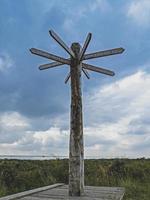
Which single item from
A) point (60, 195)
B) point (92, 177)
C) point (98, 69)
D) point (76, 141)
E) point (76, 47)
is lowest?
point (60, 195)

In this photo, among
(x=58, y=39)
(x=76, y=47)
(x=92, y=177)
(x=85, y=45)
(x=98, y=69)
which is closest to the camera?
(x=58, y=39)

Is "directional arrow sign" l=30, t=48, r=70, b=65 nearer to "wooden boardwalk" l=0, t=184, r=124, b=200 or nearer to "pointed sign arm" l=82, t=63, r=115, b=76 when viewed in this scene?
"pointed sign arm" l=82, t=63, r=115, b=76

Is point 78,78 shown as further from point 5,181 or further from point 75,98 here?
point 5,181

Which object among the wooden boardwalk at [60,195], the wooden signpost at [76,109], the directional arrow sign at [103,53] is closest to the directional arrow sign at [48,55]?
the wooden signpost at [76,109]

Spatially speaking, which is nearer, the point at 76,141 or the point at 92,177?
the point at 76,141

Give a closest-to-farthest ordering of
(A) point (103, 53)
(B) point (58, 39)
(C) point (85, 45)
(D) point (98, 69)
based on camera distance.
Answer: (B) point (58, 39), (C) point (85, 45), (A) point (103, 53), (D) point (98, 69)

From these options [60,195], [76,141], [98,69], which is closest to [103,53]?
[98,69]

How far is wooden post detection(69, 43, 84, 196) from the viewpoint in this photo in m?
8.66

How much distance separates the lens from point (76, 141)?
8.66 metres

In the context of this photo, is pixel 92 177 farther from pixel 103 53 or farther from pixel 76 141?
pixel 103 53

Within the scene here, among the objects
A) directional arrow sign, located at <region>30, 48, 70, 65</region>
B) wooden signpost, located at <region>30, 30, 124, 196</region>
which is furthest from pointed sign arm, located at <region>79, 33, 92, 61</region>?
directional arrow sign, located at <region>30, 48, 70, 65</region>

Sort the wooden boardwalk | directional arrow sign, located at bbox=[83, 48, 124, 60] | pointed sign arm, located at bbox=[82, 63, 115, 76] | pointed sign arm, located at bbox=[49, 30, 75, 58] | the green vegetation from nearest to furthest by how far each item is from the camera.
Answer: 1. the wooden boardwalk
2. pointed sign arm, located at bbox=[49, 30, 75, 58]
3. directional arrow sign, located at bbox=[83, 48, 124, 60]
4. pointed sign arm, located at bbox=[82, 63, 115, 76]
5. the green vegetation

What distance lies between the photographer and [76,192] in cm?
867

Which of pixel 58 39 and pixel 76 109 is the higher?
pixel 58 39
